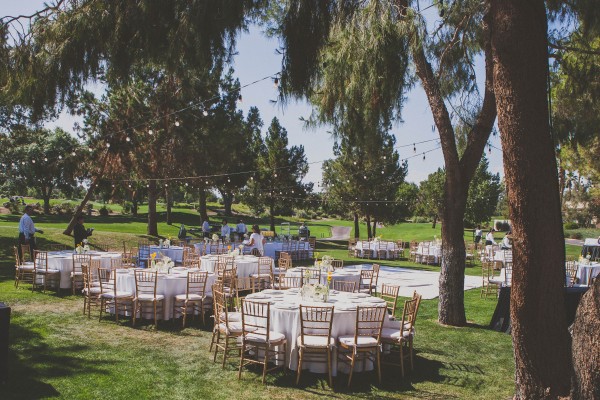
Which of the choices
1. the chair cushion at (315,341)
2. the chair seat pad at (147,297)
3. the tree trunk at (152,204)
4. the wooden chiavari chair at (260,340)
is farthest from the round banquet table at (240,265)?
the tree trunk at (152,204)

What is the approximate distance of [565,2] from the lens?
257 inches

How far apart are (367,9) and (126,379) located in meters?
4.91

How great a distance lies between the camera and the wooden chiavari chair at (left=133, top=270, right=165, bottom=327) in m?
8.59

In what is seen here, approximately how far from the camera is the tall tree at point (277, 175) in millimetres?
33844

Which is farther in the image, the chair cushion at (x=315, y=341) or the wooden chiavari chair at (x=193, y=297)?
the wooden chiavari chair at (x=193, y=297)

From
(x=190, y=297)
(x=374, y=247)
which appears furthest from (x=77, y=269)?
(x=374, y=247)

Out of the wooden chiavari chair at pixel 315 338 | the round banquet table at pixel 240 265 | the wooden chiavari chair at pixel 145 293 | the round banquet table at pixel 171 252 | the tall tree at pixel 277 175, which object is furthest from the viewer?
the tall tree at pixel 277 175

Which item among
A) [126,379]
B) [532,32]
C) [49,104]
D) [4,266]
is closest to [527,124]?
[532,32]

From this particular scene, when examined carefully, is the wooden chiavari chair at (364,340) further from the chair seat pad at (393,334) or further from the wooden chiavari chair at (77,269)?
the wooden chiavari chair at (77,269)

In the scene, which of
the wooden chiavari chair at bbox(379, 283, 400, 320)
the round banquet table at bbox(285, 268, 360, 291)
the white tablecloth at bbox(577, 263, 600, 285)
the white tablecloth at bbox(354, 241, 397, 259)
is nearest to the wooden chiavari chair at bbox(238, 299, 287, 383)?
the wooden chiavari chair at bbox(379, 283, 400, 320)

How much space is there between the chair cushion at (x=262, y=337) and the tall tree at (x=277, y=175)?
26.9 m

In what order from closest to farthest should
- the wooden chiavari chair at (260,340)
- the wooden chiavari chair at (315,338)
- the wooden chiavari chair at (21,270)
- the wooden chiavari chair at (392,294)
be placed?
the wooden chiavari chair at (315,338) → the wooden chiavari chair at (260,340) → the wooden chiavari chair at (392,294) → the wooden chiavari chair at (21,270)

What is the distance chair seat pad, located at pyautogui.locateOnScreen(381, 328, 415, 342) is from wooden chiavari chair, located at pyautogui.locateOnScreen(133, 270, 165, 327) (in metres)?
3.99

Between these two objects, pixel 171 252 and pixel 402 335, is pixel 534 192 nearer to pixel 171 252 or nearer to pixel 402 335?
pixel 402 335
